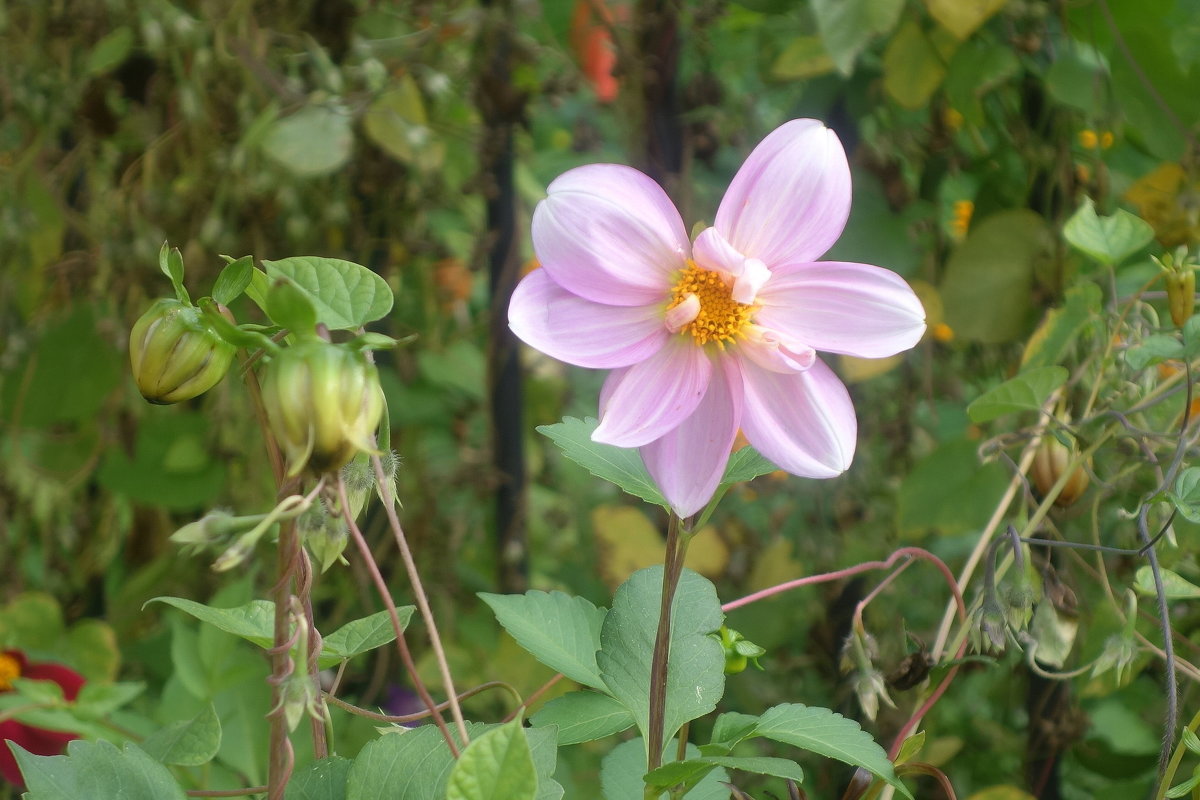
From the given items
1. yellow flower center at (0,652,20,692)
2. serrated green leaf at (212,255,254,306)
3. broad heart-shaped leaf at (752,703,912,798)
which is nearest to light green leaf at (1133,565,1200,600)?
broad heart-shaped leaf at (752,703,912,798)

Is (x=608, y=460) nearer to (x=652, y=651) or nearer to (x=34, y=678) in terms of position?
(x=652, y=651)

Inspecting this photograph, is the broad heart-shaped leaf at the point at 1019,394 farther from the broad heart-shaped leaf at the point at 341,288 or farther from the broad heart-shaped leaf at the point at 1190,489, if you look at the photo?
the broad heart-shaped leaf at the point at 341,288

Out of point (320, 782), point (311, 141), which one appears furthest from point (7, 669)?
point (320, 782)

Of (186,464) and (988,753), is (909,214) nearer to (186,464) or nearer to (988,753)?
(988,753)

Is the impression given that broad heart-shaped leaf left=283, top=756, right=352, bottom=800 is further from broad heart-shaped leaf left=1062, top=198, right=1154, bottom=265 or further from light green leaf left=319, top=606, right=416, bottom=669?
broad heart-shaped leaf left=1062, top=198, right=1154, bottom=265

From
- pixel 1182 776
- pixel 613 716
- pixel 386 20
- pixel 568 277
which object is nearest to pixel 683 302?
pixel 568 277
